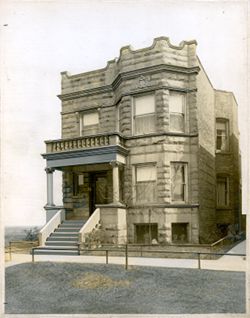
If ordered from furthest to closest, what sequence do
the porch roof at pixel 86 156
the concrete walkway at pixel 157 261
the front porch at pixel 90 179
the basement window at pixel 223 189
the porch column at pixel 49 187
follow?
the basement window at pixel 223 189, the porch column at pixel 49 187, the porch roof at pixel 86 156, the front porch at pixel 90 179, the concrete walkway at pixel 157 261

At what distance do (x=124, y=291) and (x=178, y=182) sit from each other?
7690 millimetres

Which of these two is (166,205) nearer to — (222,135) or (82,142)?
(82,142)

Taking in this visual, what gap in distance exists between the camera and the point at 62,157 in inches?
651

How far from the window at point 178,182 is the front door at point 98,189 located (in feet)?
12.3

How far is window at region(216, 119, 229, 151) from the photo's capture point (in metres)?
19.2

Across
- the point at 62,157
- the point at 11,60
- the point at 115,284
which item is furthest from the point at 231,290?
the point at 62,157

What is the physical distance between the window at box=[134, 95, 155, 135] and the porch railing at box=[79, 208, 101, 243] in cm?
411

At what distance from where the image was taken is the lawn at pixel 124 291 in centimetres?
853

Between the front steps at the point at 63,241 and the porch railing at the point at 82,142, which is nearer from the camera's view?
the front steps at the point at 63,241

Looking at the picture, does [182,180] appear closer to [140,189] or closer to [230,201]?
[140,189]

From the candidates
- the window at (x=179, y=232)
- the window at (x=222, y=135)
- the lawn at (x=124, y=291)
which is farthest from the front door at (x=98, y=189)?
the lawn at (x=124, y=291)

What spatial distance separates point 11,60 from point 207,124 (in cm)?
1027

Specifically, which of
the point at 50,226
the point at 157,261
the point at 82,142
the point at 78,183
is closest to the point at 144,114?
the point at 82,142

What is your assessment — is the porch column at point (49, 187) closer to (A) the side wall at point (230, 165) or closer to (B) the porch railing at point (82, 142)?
(B) the porch railing at point (82, 142)
